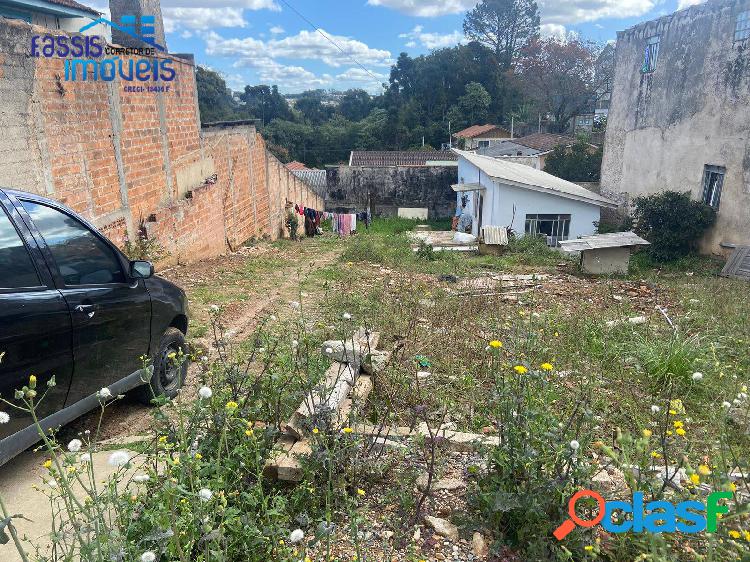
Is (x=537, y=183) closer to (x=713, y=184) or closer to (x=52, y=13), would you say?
(x=713, y=184)

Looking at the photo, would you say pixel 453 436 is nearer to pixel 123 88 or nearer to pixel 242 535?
pixel 242 535

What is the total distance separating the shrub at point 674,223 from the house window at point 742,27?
4.17 meters

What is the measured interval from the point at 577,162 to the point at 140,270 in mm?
25849

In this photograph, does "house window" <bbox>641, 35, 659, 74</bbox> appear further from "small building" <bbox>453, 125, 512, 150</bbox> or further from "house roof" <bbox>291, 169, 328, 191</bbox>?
"small building" <bbox>453, 125, 512, 150</bbox>

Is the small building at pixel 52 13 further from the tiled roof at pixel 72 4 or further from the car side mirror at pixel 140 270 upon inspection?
the car side mirror at pixel 140 270

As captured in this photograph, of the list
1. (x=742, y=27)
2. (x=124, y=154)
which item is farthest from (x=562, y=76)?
(x=124, y=154)

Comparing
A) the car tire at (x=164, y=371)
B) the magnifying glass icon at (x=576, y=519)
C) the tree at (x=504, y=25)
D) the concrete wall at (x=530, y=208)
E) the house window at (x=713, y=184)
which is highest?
the tree at (x=504, y=25)

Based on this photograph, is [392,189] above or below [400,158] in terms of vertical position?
below

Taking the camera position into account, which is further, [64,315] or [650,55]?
[650,55]

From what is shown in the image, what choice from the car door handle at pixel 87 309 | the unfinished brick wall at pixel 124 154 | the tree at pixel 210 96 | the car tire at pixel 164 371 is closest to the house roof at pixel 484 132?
the tree at pixel 210 96

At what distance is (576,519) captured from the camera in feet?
7.88

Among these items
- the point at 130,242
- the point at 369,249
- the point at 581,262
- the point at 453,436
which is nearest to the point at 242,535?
the point at 453,436

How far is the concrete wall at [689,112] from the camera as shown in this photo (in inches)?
539

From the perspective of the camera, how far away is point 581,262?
12164mm
